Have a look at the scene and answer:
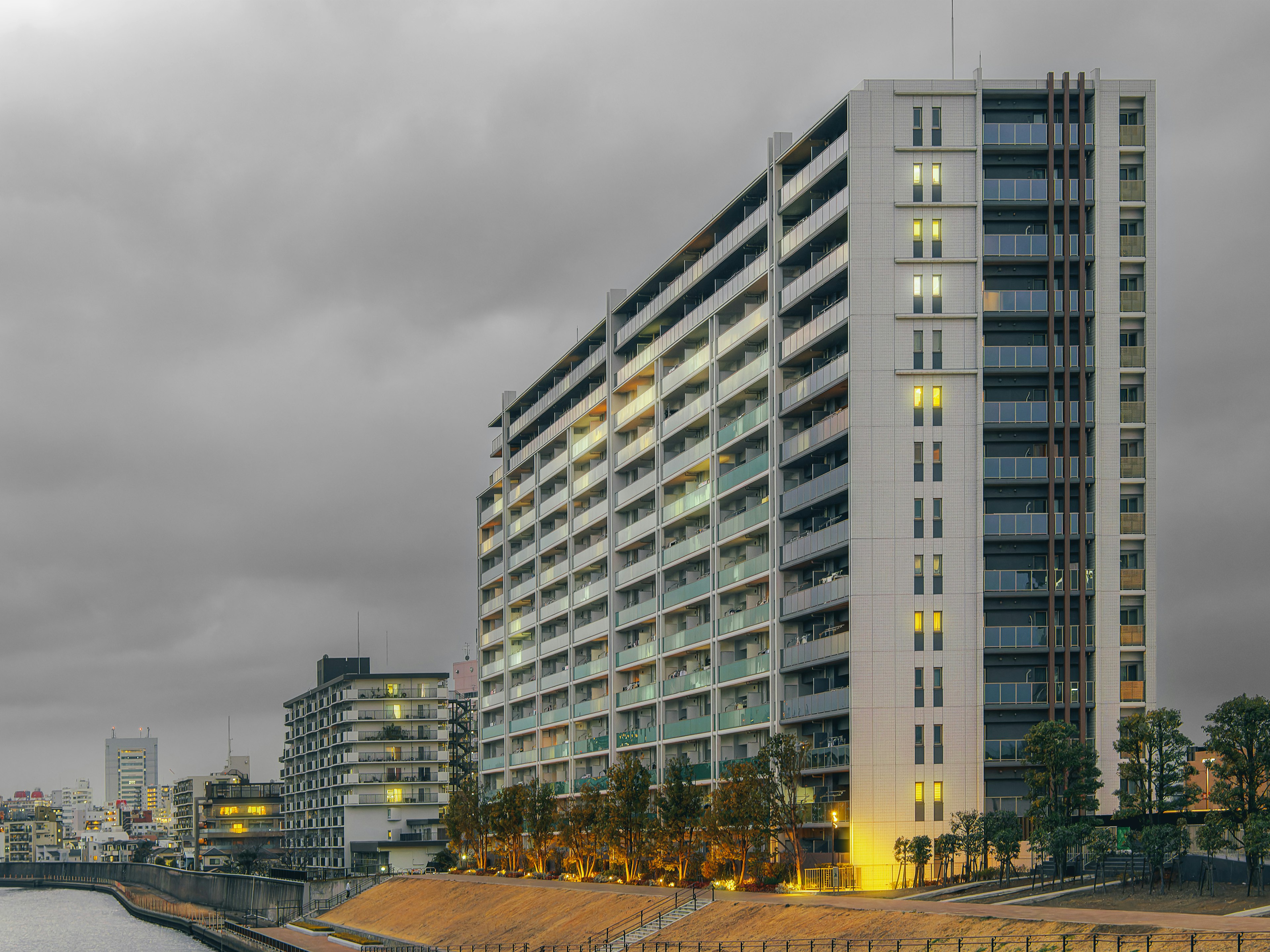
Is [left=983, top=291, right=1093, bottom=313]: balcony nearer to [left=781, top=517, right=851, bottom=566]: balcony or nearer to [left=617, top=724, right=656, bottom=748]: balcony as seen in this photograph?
[left=781, top=517, right=851, bottom=566]: balcony

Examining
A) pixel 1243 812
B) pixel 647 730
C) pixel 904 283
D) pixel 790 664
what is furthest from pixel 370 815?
pixel 1243 812

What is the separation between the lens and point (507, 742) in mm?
153875

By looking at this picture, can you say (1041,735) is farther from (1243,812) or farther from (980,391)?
(980,391)

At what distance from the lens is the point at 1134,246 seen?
94.0m

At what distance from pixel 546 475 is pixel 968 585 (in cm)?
6458

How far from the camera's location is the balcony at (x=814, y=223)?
3728 inches

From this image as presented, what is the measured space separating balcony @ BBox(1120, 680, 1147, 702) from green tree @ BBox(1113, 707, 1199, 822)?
15068 mm

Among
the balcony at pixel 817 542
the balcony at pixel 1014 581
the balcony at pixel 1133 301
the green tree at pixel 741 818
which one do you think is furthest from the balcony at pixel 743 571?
the balcony at pixel 1133 301

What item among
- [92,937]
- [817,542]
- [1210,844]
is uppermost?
[817,542]

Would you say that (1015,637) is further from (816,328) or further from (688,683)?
(688,683)

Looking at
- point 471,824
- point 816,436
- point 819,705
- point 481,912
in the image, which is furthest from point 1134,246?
point 471,824

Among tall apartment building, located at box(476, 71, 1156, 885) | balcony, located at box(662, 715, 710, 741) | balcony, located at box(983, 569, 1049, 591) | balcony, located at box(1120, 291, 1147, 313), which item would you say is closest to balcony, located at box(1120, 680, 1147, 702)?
tall apartment building, located at box(476, 71, 1156, 885)

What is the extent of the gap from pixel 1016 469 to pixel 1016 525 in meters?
3.53

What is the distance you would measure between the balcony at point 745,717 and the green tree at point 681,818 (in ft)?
17.7
